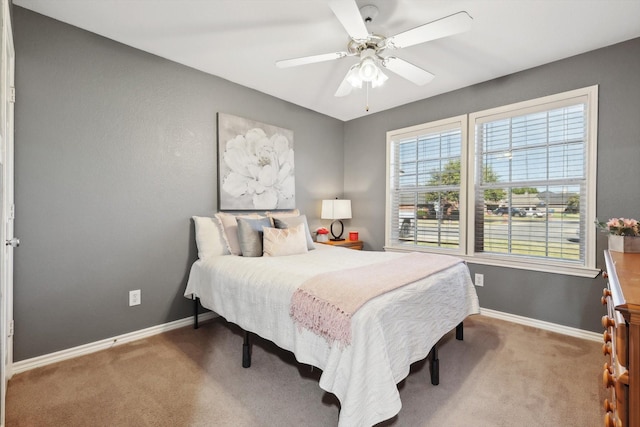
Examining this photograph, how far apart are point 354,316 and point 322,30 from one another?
207 cm

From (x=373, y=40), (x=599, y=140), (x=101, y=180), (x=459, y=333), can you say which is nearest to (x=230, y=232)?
(x=101, y=180)

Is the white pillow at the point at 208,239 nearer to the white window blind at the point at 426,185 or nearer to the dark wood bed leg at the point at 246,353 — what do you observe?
the dark wood bed leg at the point at 246,353

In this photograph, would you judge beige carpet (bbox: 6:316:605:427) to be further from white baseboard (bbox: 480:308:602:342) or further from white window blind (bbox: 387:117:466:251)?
white window blind (bbox: 387:117:466:251)

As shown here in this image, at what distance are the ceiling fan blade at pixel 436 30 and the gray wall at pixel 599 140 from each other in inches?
68.0

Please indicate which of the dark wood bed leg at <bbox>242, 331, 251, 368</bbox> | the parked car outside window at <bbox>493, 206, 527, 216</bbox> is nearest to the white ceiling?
the parked car outside window at <bbox>493, 206, 527, 216</bbox>

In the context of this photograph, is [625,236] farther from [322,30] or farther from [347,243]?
[347,243]

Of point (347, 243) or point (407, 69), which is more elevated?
point (407, 69)

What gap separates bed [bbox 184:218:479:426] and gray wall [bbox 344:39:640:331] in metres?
0.99

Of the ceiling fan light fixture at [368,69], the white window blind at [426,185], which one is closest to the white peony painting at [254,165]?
the white window blind at [426,185]

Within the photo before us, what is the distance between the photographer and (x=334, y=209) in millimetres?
4117

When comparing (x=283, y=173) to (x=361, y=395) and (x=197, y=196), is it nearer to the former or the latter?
(x=197, y=196)

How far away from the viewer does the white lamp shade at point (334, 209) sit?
4102 mm

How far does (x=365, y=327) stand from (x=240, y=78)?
280 centimetres

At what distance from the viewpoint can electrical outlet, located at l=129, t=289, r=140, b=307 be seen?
260 centimetres
